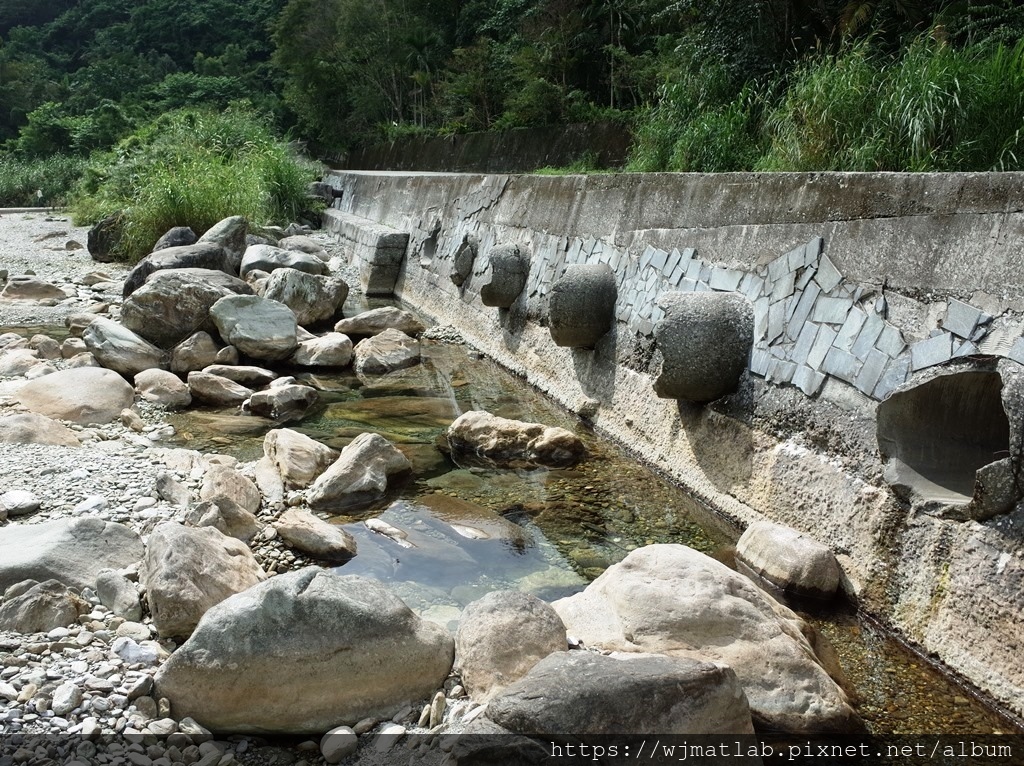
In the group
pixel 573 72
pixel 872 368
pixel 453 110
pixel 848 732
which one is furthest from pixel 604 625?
pixel 453 110

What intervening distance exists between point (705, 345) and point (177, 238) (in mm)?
7902

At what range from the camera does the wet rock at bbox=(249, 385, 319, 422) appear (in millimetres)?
5754

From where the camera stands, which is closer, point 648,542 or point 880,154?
point 648,542

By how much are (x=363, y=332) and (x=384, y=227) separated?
4032 mm

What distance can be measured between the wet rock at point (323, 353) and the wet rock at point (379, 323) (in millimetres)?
824

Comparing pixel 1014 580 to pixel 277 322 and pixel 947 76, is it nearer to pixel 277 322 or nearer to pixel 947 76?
pixel 947 76

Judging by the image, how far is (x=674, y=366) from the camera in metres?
4.14

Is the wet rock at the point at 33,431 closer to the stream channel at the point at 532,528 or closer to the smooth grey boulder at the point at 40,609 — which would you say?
the stream channel at the point at 532,528

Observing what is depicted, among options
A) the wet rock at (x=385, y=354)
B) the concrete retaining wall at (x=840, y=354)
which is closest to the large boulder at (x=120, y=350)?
the wet rock at (x=385, y=354)

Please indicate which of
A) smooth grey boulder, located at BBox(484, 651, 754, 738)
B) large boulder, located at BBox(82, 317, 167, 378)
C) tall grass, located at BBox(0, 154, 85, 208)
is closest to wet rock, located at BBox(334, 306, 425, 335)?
large boulder, located at BBox(82, 317, 167, 378)

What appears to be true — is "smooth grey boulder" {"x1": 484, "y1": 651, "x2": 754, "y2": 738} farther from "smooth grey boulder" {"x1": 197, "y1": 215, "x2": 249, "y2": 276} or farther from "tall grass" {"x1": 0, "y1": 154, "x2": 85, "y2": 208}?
"tall grass" {"x1": 0, "y1": 154, "x2": 85, "y2": 208}

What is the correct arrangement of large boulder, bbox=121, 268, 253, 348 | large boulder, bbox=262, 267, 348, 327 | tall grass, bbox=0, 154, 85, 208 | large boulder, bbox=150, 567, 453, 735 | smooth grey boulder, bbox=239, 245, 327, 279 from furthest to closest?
1. tall grass, bbox=0, 154, 85, 208
2. smooth grey boulder, bbox=239, 245, 327, 279
3. large boulder, bbox=262, 267, 348, 327
4. large boulder, bbox=121, 268, 253, 348
5. large boulder, bbox=150, 567, 453, 735

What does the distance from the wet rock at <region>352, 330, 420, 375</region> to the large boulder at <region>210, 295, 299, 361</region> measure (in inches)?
22.4

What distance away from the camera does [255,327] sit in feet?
22.4
